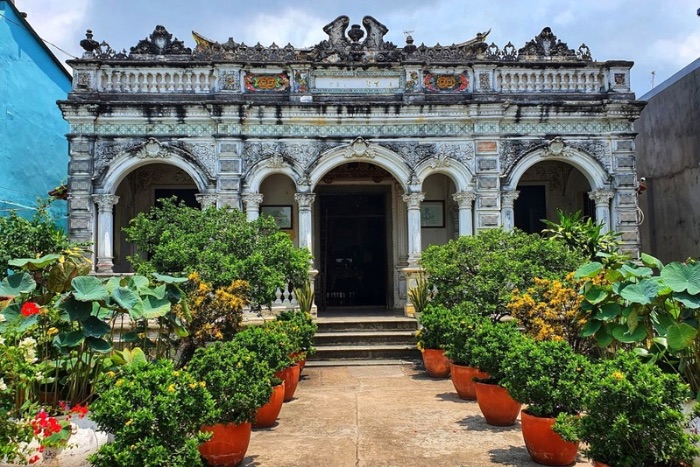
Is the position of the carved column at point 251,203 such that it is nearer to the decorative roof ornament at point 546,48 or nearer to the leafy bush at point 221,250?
the leafy bush at point 221,250

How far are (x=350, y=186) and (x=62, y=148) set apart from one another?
7.30m

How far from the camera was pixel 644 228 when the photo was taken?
1369 centimetres

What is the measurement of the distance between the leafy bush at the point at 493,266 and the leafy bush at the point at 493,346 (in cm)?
103

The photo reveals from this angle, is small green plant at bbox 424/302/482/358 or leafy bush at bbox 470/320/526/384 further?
small green plant at bbox 424/302/482/358

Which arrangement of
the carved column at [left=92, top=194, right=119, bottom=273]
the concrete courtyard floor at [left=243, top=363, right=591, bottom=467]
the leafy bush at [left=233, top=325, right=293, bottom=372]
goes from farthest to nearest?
the carved column at [left=92, top=194, right=119, bottom=273], the leafy bush at [left=233, top=325, right=293, bottom=372], the concrete courtyard floor at [left=243, top=363, right=591, bottom=467]

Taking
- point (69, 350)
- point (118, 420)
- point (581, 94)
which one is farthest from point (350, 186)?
point (118, 420)

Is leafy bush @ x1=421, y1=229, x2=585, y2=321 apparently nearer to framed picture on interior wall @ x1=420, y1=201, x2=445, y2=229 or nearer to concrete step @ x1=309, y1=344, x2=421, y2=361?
concrete step @ x1=309, y1=344, x2=421, y2=361

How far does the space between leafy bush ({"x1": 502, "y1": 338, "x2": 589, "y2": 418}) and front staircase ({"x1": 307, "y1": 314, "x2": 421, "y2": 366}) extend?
14.2 feet

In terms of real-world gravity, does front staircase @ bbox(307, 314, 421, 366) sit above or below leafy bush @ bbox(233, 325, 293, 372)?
below

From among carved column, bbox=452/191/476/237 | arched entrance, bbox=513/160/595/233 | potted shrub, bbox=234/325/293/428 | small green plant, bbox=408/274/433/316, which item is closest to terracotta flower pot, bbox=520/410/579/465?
potted shrub, bbox=234/325/293/428

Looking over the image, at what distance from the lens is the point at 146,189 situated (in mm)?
12109

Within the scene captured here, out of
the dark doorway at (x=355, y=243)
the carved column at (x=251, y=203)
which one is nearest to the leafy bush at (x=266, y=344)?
the carved column at (x=251, y=203)

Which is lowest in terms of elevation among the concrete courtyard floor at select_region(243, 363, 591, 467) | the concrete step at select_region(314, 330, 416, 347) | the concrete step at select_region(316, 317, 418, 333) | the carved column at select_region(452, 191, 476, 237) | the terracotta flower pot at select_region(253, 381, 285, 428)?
the concrete courtyard floor at select_region(243, 363, 591, 467)

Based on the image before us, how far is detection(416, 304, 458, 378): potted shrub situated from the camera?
682 centimetres
